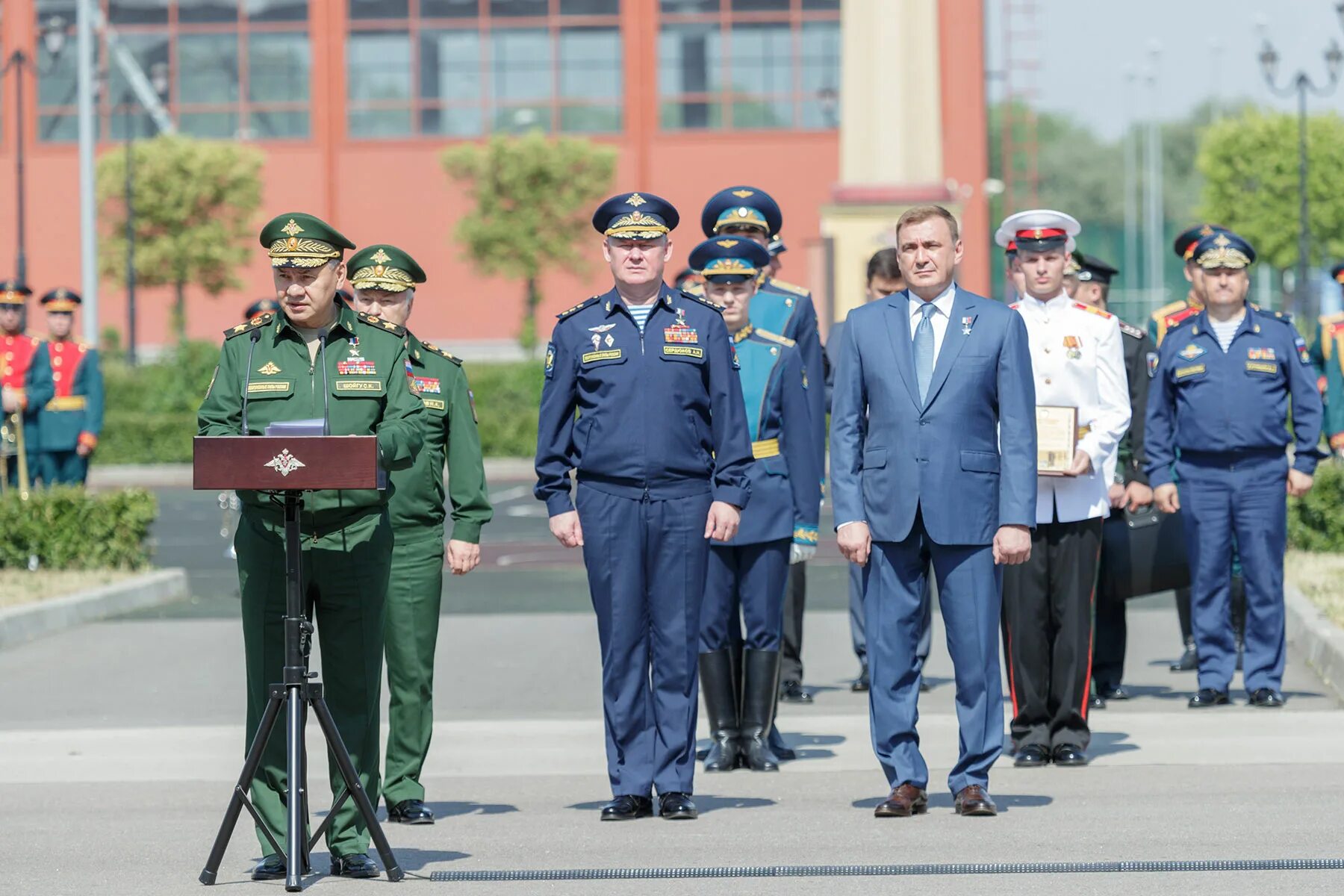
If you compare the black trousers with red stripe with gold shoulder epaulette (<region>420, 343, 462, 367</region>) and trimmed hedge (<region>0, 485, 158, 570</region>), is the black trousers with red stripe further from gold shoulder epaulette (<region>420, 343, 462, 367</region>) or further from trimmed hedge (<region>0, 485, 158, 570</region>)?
trimmed hedge (<region>0, 485, 158, 570</region>)

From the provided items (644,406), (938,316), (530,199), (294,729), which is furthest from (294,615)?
(530,199)

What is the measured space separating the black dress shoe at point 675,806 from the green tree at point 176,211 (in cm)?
4744

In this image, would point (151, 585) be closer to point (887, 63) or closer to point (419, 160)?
point (887, 63)

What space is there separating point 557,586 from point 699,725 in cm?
687

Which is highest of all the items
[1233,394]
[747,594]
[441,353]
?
[441,353]

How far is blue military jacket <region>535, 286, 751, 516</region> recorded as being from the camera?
8164 millimetres

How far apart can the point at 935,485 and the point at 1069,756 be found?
6.14 ft

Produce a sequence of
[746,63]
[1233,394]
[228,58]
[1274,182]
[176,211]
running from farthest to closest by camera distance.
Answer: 1. [1274,182]
2. [228,58]
3. [746,63]
4. [176,211]
5. [1233,394]

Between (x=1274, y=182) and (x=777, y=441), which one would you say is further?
(x=1274, y=182)

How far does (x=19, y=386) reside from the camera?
17781 millimetres

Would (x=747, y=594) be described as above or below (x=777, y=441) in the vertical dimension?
below

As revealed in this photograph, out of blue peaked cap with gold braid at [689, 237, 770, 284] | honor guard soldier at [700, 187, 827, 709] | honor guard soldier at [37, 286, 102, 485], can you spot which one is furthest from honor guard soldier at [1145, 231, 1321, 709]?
honor guard soldier at [37, 286, 102, 485]

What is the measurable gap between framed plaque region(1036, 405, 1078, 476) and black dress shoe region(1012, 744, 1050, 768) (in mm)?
1169

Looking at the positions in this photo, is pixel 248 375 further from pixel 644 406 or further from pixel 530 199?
pixel 530 199
